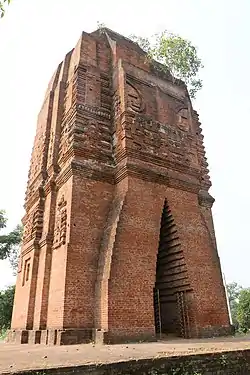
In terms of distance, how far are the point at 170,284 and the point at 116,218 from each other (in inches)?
127

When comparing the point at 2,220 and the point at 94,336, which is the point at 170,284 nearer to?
the point at 94,336

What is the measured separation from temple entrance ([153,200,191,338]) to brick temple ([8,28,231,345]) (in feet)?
0.12

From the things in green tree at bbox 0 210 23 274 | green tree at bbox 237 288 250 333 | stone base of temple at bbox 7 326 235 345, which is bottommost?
stone base of temple at bbox 7 326 235 345

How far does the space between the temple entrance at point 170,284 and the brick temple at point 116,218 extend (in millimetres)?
38

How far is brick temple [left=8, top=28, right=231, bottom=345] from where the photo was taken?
9.08 metres

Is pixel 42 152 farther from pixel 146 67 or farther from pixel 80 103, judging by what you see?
pixel 146 67

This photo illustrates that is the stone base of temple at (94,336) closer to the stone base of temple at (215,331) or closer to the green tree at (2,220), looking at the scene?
the stone base of temple at (215,331)

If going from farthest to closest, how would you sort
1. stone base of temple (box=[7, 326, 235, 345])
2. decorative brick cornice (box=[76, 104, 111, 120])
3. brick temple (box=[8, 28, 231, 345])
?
decorative brick cornice (box=[76, 104, 111, 120]), brick temple (box=[8, 28, 231, 345]), stone base of temple (box=[7, 326, 235, 345])

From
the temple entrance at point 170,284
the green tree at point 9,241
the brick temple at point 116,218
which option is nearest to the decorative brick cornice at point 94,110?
the brick temple at point 116,218

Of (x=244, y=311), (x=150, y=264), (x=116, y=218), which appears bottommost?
(x=244, y=311)

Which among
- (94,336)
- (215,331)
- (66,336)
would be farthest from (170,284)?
(66,336)

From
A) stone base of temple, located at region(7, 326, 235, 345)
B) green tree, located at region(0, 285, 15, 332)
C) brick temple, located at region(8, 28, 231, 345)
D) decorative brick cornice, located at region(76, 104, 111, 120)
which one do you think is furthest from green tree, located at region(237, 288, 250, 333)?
decorative brick cornice, located at region(76, 104, 111, 120)

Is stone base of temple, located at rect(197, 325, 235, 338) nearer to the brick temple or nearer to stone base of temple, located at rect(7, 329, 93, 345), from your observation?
the brick temple

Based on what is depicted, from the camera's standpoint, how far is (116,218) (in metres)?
9.93
